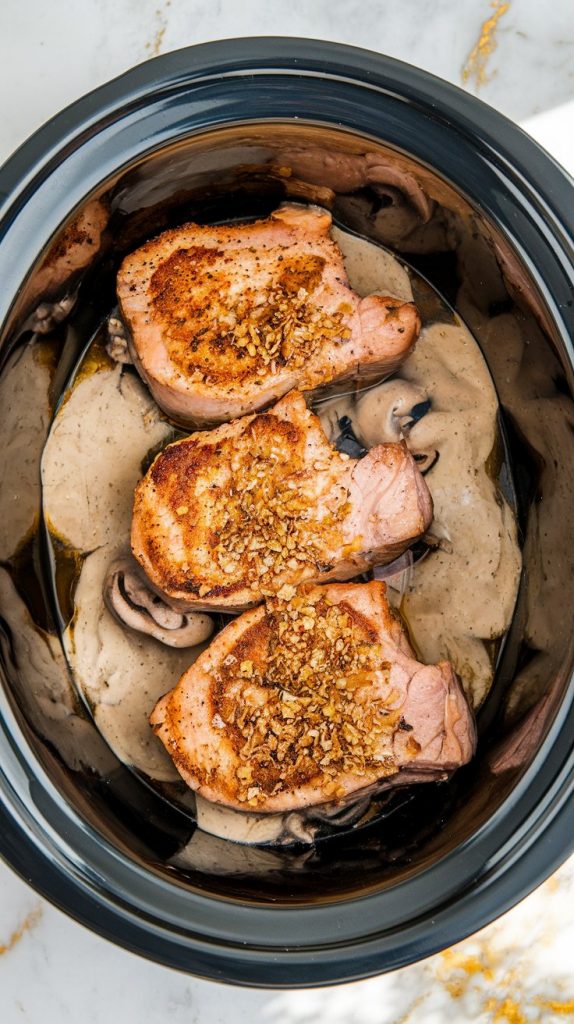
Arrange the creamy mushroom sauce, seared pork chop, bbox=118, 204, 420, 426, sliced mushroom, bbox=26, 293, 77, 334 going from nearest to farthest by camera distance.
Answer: sliced mushroom, bbox=26, 293, 77, 334 → seared pork chop, bbox=118, 204, 420, 426 → the creamy mushroom sauce

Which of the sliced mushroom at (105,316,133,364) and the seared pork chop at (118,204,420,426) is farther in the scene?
the sliced mushroom at (105,316,133,364)

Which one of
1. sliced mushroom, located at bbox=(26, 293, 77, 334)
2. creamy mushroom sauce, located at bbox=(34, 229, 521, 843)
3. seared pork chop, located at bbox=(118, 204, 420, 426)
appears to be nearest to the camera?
sliced mushroom, located at bbox=(26, 293, 77, 334)

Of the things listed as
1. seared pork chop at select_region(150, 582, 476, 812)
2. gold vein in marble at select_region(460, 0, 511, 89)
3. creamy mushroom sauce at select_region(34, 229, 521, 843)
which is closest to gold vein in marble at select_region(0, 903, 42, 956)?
creamy mushroom sauce at select_region(34, 229, 521, 843)

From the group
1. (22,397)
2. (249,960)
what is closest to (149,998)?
(249,960)

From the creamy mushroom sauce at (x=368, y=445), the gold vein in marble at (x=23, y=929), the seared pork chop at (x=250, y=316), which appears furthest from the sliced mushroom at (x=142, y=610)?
the gold vein in marble at (x=23, y=929)

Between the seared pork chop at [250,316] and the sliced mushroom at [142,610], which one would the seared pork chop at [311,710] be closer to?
the sliced mushroom at [142,610]

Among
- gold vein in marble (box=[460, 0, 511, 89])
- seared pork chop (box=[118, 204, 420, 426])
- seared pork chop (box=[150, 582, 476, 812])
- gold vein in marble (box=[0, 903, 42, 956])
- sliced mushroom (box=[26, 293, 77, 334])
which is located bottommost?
gold vein in marble (box=[0, 903, 42, 956])

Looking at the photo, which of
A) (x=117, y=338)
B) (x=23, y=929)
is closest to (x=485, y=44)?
(x=117, y=338)

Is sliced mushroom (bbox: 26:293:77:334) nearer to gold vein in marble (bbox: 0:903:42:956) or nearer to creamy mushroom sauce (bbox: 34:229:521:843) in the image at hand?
A: creamy mushroom sauce (bbox: 34:229:521:843)
